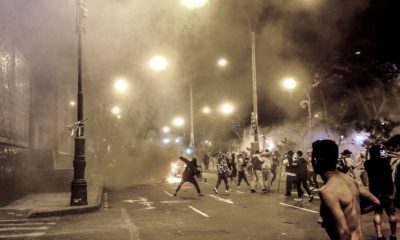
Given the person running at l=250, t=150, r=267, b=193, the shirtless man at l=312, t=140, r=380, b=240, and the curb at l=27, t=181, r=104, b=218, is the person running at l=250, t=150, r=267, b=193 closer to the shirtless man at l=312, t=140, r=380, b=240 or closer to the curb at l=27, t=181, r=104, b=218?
the curb at l=27, t=181, r=104, b=218

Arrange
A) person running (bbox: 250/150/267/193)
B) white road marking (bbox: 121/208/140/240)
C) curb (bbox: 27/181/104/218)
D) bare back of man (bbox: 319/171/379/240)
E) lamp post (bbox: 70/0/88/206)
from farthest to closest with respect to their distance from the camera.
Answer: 1. person running (bbox: 250/150/267/193)
2. lamp post (bbox: 70/0/88/206)
3. curb (bbox: 27/181/104/218)
4. white road marking (bbox: 121/208/140/240)
5. bare back of man (bbox: 319/171/379/240)

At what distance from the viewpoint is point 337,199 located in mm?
3025

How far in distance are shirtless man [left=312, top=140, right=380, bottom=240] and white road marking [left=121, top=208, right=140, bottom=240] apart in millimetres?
5125

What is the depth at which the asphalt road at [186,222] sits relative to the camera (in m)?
8.03

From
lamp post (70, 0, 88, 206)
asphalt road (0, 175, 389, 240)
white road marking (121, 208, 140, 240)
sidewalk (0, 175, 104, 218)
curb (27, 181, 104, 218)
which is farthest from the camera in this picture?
lamp post (70, 0, 88, 206)

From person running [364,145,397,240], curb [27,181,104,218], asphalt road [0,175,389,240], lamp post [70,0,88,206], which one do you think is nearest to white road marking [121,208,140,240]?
asphalt road [0,175,389,240]

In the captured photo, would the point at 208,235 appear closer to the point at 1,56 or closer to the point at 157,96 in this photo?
the point at 1,56

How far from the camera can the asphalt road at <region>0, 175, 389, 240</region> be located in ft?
26.3

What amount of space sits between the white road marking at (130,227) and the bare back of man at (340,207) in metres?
5.15

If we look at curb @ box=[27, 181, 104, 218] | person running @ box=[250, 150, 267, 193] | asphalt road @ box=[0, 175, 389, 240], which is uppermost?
person running @ box=[250, 150, 267, 193]

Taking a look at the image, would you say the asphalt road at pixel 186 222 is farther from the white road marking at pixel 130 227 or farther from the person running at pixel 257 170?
the person running at pixel 257 170

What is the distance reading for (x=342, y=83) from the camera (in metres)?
27.5

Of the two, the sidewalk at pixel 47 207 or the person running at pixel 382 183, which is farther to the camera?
the sidewalk at pixel 47 207

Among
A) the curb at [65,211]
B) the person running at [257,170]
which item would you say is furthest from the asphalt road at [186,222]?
the person running at [257,170]
